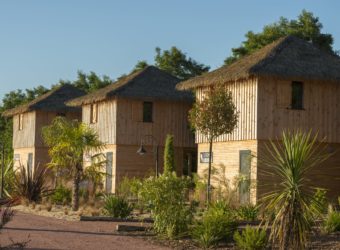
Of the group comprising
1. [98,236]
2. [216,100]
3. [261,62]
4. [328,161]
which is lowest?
[98,236]

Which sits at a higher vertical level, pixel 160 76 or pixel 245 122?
pixel 160 76

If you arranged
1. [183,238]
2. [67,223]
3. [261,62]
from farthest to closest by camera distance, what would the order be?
[261,62] → [67,223] → [183,238]

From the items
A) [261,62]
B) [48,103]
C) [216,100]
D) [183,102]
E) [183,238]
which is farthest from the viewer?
[48,103]

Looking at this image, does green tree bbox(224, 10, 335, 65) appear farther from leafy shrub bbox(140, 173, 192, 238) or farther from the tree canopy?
leafy shrub bbox(140, 173, 192, 238)

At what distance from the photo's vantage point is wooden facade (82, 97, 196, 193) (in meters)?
35.3

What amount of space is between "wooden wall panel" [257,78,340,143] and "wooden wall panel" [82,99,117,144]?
36.2 feet

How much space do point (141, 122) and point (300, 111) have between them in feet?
36.7

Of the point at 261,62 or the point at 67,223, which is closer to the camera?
the point at 67,223

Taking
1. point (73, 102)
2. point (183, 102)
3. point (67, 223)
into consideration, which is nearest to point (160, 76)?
point (183, 102)

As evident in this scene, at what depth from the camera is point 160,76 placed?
3747 cm

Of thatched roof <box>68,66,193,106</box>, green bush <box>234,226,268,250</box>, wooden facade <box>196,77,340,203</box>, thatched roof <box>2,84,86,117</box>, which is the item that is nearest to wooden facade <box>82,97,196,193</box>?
thatched roof <box>68,66,193,106</box>

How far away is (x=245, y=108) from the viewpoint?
2689 centimetres

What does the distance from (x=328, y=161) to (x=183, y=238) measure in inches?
477

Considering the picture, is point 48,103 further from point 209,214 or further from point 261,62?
point 209,214
